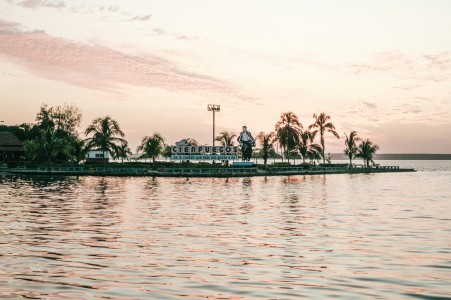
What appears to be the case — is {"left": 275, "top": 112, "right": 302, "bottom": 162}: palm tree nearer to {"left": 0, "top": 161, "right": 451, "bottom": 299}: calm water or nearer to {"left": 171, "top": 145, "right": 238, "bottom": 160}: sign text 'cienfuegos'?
{"left": 171, "top": 145, "right": 238, "bottom": 160}: sign text 'cienfuegos'

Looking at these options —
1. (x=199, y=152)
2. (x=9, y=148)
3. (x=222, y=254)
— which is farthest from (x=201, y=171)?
(x=222, y=254)

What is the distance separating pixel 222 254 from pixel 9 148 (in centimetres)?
10322

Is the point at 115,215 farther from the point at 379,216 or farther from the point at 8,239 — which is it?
the point at 379,216

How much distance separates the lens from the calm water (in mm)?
13234

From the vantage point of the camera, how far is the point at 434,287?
13562 mm

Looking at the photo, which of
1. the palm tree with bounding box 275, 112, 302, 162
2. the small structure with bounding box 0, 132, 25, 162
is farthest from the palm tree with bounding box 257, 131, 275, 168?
the small structure with bounding box 0, 132, 25, 162

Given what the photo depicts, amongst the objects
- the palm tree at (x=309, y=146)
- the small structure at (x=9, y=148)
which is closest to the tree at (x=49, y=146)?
the small structure at (x=9, y=148)

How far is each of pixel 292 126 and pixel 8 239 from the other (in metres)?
99.6

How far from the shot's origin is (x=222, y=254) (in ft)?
60.7

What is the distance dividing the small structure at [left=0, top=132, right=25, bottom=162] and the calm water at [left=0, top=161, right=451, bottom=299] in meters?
83.3

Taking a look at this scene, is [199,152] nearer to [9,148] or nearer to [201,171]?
[201,171]

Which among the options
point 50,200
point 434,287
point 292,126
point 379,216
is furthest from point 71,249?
point 292,126

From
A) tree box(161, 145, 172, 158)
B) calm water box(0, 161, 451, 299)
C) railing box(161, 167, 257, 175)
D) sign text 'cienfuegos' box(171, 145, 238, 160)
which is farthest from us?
tree box(161, 145, 172, 158)

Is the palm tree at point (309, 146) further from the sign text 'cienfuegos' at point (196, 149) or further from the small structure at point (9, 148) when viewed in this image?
the small structure at point (9, 148)
